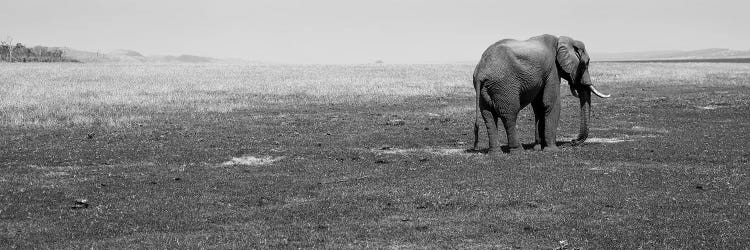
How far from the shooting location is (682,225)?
14.2 m

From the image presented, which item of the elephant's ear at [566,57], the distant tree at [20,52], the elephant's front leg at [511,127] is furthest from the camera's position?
the distant tree at [20,52]

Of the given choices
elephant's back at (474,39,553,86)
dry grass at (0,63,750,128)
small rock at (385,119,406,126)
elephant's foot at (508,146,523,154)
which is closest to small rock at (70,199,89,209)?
elephant's back at (474,39,553,86)

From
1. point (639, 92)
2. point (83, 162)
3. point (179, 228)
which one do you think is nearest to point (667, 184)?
point (179, 228)

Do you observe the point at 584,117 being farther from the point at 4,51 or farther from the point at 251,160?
the point at 4,51

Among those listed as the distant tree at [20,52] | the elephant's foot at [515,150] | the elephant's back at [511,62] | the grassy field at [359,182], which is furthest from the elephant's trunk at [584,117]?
the distant tree at [20,52]

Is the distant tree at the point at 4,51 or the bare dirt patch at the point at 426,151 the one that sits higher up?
the distant tree at the point at 4,51

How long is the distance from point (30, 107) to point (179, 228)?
28.4 meters

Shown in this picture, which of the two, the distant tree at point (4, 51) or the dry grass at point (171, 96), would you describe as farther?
the distant tree at point (4, 51)

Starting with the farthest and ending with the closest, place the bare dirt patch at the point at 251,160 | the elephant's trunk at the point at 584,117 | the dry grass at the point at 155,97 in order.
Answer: the dry grass at the point at 155,97, the elephant's trunk at the point at 584,117, the bare dirt patch at the point at 251,160

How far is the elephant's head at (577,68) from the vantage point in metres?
24.8

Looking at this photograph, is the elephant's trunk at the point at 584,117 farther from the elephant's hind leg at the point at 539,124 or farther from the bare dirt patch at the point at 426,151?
the bare dirt patch at the point at 426,151

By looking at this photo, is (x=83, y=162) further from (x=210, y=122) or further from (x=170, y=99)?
(x=170, y=99)

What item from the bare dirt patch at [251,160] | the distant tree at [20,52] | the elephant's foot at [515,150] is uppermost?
the distant tree at [20,52]

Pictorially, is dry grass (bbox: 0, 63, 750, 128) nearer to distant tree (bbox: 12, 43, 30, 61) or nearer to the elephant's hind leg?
the elephant's hind leg
